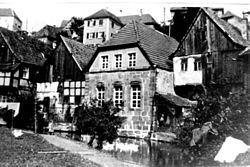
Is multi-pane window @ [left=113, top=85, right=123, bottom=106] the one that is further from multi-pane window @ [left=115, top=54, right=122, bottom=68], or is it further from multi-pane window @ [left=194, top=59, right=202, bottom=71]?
multi-pane window @ [left=194, top=59, right=202, bottom=71]

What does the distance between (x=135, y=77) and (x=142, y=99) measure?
3.49 ft

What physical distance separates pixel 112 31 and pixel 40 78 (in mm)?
15537

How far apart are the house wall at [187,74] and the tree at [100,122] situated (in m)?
5.62

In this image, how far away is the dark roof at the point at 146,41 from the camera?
13023mm

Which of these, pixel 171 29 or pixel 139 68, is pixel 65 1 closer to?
pixel 139 68

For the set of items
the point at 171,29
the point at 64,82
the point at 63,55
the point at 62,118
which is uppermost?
the point at 171,29

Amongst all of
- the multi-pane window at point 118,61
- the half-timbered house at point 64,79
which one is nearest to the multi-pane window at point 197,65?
the multi-pane window at point 118,61

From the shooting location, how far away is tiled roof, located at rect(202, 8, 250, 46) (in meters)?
11.6

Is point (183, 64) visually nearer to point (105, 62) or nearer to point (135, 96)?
point (135, 96)

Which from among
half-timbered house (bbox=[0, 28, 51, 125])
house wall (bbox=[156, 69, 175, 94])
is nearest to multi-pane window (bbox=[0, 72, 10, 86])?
half-timbered house (bbox=[0, 28, 51, 125])

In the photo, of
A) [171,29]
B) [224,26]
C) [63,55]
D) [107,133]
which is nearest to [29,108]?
[107,133]

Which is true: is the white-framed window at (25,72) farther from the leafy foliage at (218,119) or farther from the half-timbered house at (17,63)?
the leafy foliage at (218,119)

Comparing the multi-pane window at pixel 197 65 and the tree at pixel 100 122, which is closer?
the tree at pixel 100 122

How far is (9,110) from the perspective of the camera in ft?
32.1
